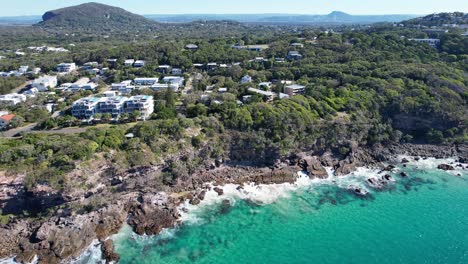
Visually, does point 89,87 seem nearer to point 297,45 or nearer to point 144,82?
point 144,82

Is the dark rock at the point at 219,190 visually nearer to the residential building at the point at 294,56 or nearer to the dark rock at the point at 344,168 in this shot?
the dark rock at the point at 344,168

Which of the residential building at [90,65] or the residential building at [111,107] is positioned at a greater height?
the residential building at [90,65]

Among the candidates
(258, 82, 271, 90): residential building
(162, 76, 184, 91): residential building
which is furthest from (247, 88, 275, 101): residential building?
(162, 76, 184, 91): residential building

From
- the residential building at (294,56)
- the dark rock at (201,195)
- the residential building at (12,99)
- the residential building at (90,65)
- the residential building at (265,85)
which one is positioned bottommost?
the dark rock at (201,195)

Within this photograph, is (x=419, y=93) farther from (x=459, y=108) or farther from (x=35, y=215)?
(x=35, y=215)

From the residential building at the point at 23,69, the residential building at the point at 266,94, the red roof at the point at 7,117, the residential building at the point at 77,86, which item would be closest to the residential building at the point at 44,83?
the residential building at the point at 77,86

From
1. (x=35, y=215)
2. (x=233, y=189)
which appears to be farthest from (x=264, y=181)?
(x=35, y=215)
